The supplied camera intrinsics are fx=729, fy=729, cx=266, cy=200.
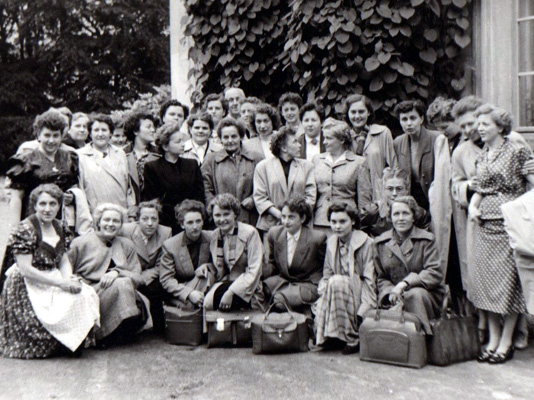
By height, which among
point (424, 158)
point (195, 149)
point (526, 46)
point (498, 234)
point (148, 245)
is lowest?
point (148, 245)

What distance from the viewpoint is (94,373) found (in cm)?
516

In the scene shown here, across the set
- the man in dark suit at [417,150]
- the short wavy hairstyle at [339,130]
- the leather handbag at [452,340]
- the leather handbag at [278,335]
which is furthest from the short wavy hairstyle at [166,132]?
the leather handbag at [452,340]

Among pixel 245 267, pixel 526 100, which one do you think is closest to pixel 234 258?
pixel 245 267

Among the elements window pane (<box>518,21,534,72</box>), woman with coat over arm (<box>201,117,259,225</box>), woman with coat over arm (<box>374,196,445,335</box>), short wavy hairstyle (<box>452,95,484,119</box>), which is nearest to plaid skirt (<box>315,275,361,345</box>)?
woman with coat over arm (<box>374,196,445,335</box>)

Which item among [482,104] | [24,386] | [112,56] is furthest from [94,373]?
[112,56]

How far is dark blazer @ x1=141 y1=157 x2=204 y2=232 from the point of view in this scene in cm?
641

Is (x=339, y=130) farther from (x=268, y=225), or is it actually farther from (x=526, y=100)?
(x=526, y=100)

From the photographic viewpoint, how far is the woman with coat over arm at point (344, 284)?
18.3 ft

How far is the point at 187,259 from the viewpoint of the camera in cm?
613

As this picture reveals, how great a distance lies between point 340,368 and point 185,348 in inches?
52.1

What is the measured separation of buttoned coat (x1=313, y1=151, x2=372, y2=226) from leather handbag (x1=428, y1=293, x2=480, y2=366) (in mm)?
1305

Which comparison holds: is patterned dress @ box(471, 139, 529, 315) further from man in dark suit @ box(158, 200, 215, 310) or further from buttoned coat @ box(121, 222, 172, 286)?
buttoned coat @ box(121, 222, 172, 286)

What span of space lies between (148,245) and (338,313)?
6.01 ft

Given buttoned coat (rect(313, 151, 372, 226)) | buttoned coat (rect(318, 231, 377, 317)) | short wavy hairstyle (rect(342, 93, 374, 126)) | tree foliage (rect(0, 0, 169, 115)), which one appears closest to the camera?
buttoned coat (rect(318, 231, 377, 317))
